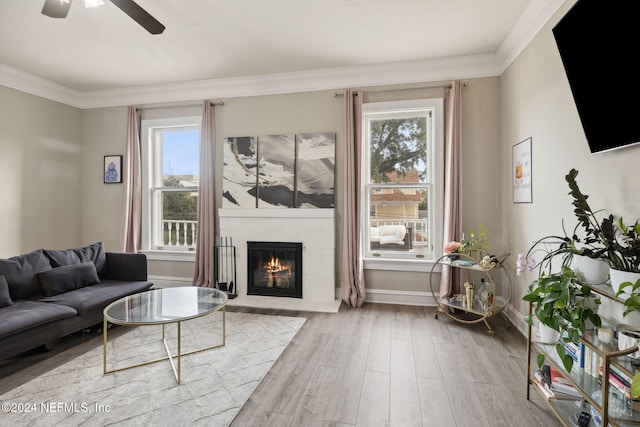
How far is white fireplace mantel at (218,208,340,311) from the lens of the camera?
3902 mm

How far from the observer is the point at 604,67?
1.66 metres

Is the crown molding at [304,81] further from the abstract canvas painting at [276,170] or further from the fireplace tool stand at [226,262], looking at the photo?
the fireplace tool stand at [226,262]

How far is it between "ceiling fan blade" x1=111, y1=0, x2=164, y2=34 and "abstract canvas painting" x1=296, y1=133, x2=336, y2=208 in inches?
81.2

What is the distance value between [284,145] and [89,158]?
3135mm

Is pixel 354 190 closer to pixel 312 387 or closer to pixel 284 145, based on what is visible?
pixel 284 145

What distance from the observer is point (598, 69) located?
1.70 meters

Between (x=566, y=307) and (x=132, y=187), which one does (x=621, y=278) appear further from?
(x=132, y=187)

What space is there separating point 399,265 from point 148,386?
2.79m

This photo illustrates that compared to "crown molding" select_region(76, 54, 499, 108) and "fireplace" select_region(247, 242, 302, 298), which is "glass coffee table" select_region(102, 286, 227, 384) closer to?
"fireplace" select_region(247, 242, 302, 298)

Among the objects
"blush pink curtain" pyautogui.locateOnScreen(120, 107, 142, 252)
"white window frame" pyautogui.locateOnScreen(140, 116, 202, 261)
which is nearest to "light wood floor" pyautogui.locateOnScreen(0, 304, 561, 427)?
"white window frame" pyautogui.locateOnScreen(140, 116, 202, 261)

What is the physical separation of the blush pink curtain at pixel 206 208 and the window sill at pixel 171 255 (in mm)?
220

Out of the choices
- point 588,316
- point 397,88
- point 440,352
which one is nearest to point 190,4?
point 397,88

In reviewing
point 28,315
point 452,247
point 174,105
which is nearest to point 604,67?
point 452,247

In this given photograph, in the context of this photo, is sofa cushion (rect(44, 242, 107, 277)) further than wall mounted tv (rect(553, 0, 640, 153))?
Yes
